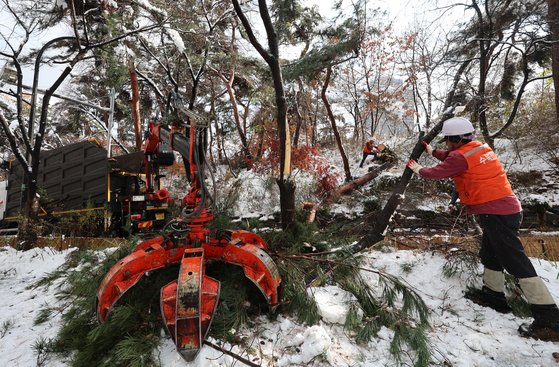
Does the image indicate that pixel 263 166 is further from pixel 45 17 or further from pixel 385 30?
pixel 385 30

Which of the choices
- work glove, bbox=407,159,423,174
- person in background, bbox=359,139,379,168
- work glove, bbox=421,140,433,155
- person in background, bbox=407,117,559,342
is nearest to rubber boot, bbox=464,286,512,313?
person in background, bbox=407,117,559,342

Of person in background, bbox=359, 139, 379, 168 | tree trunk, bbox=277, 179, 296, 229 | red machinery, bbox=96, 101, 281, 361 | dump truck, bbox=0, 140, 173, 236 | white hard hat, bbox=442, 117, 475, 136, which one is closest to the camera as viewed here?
red machinery, bbox=96, 101, 281, 361

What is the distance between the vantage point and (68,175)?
7.50 m

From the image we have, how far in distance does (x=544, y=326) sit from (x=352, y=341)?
5.08ft

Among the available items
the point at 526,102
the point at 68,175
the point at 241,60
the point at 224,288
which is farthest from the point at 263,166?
the point at 526,102

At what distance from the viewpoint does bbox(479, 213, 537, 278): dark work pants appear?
2.45 m

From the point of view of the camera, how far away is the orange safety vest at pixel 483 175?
8.67ft

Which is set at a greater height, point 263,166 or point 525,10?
point 525,10

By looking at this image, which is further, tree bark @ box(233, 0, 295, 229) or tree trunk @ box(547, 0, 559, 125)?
tree trunk @ box(547, 0, 559, 125)

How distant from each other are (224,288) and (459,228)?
413cm

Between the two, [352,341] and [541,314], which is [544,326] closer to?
[541,314]

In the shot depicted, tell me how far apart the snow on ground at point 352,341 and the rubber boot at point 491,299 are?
0.07 metres

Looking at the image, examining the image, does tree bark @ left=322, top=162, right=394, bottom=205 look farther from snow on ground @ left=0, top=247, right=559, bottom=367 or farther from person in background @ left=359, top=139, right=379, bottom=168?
snow on ground @ left=0, top=247, right=559, bottom=367

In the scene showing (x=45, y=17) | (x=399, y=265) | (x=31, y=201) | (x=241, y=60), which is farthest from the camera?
(x=241, y=60)
